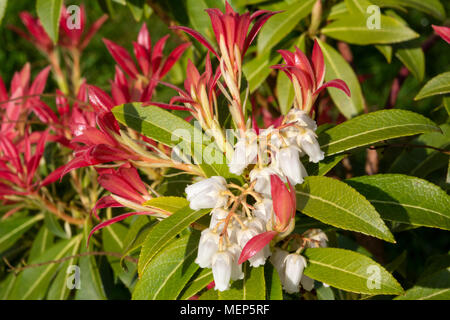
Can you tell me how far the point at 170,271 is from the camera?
837 mm

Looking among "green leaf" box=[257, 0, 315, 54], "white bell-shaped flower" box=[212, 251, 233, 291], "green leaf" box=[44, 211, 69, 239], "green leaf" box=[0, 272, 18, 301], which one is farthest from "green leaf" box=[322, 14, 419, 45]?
"green leaf" box=[0, 272, 18, 301]

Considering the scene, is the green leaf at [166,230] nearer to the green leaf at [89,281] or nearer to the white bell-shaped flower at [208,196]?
the white bell-shaped flower at [208,196]

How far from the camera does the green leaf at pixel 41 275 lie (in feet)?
4.09

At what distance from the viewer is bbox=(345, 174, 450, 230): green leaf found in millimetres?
827

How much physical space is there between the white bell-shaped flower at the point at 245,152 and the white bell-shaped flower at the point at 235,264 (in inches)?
4.6

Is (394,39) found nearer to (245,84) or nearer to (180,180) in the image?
(245,84)

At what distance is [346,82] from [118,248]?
67 cm

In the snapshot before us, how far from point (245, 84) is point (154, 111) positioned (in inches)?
6.9

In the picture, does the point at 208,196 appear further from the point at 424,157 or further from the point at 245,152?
the point at 424,157

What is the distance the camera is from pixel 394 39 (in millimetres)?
1180

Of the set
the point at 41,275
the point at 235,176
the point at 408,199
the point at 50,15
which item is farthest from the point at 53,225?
the point at 408,199

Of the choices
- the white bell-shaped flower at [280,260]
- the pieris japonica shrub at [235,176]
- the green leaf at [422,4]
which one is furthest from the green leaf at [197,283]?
the green leaf at [422,4]

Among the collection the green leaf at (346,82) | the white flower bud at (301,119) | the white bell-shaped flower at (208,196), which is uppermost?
the green leaf at (346,82)
